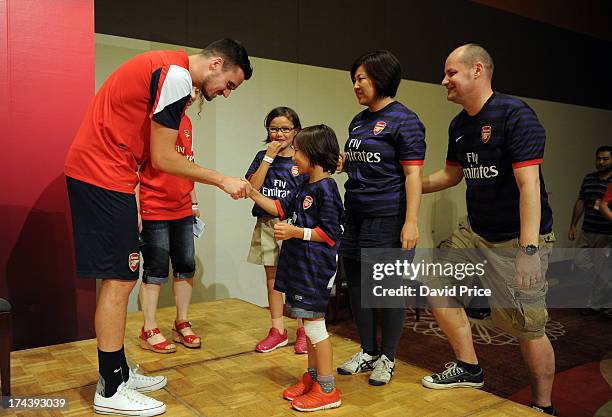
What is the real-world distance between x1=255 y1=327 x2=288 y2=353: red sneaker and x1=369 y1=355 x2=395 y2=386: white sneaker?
63 cm

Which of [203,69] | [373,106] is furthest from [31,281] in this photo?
[373,106]

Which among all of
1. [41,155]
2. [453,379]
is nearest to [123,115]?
[41,155]

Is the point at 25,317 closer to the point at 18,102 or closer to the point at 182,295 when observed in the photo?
the point at 182,295

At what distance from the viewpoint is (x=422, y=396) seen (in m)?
2.19

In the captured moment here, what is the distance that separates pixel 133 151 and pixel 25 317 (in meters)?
1.40

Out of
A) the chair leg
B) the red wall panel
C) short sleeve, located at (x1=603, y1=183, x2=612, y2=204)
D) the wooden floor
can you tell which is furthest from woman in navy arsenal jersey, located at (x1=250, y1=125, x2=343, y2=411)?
short sleeve, located at (x1=603, y1=183, x2=612, y2=204)

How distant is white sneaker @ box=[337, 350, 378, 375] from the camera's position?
2.39m

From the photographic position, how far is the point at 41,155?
2.78 metres

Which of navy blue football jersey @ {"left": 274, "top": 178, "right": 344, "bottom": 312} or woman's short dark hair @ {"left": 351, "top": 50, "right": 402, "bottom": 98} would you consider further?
woman's short dark hair @ {"left": 351, "top": 50, "right": 402, "bottom": 98}

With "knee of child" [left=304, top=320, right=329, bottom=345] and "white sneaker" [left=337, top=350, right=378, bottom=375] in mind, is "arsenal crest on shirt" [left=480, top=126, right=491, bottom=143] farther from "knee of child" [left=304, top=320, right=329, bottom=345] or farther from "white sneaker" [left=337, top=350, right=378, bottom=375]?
"white sneaker" [left=337, top=350, right=378, bottom=375]

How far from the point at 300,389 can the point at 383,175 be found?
3.21 ft

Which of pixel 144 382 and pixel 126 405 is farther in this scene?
pixel 144 382

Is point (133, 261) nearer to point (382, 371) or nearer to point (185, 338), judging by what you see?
point (185, 338)

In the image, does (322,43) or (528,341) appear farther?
(322,43)
